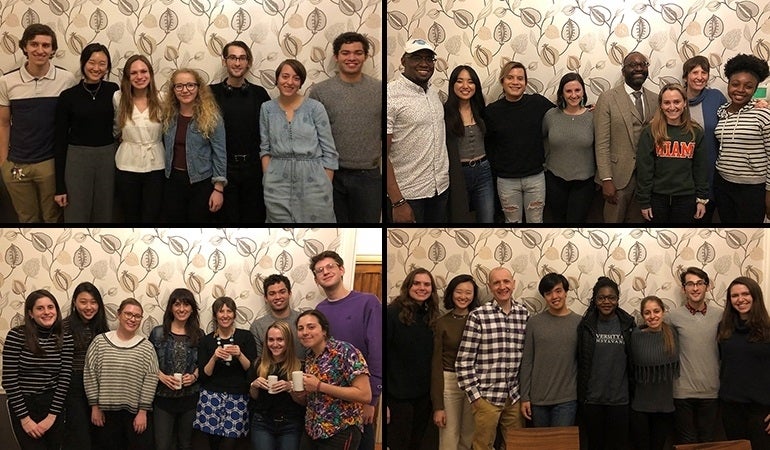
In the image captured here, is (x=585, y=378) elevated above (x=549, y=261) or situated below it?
below

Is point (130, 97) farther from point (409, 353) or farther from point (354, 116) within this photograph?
point (409, 353)

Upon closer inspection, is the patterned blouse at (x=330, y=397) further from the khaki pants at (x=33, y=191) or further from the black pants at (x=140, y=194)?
the khaki pants at (x=33, y=191)

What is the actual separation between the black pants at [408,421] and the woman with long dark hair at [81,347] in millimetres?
1095

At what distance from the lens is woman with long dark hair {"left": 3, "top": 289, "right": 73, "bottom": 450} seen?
3.60 m

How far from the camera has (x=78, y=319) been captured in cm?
362

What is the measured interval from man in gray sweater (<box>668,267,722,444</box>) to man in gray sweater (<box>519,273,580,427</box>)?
393 mm

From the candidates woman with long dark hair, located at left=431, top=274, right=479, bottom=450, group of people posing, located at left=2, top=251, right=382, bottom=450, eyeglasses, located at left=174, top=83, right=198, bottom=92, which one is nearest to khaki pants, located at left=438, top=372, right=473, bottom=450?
woman with long dark hair, located at left=431, top=274, right=479, bottom=450

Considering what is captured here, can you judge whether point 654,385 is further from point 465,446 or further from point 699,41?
point 699,41

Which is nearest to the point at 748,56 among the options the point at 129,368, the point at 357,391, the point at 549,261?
the point at 549,261

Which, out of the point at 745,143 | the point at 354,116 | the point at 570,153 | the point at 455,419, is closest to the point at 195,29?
the point at 354,116

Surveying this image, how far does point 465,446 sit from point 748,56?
5.87 ft

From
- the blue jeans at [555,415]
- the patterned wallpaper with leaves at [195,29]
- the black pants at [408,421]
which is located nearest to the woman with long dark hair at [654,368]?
the blue jeans at [555,415]

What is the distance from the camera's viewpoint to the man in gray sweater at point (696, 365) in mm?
3676

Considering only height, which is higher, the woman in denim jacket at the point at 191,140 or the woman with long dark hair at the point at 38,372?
the woman in denim jacket at the point at 191,140
